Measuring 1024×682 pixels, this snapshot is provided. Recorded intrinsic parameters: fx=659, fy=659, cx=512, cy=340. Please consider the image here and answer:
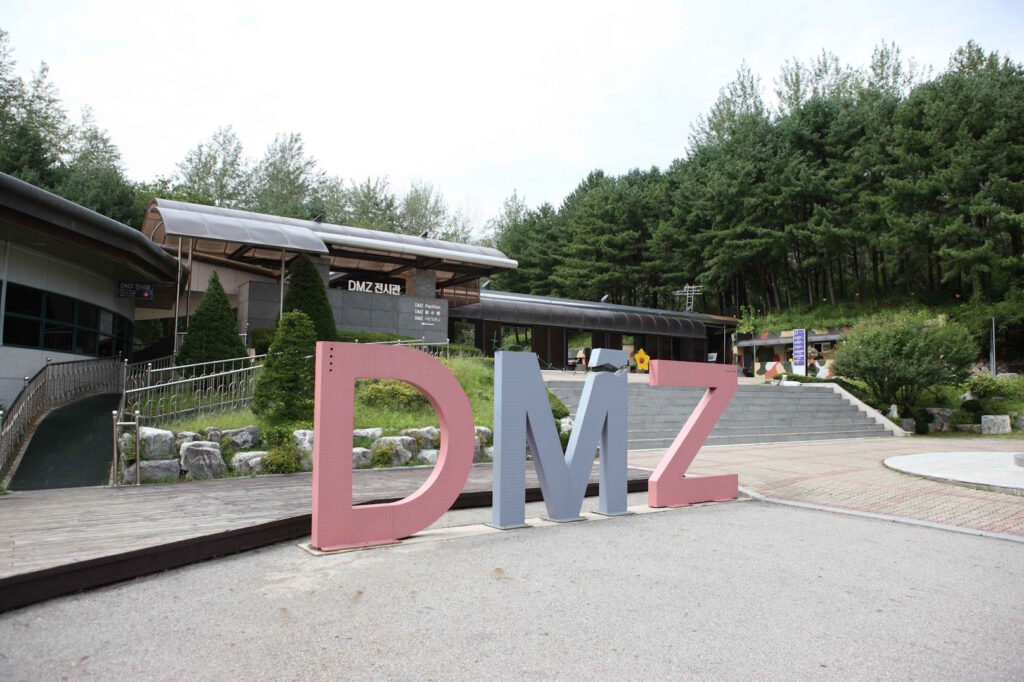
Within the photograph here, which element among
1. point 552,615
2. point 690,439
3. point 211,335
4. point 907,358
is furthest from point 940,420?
point 552,615

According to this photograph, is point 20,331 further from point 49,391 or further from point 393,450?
point 393,450

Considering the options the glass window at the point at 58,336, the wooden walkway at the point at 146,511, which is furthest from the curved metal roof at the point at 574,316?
the wooden walkway at the point at 146,511

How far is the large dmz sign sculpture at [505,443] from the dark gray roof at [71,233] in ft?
26.6

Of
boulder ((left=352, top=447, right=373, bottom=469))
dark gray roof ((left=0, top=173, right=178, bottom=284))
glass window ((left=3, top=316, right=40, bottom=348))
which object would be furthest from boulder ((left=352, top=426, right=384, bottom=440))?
glass window ((left=3, top=316, right=40, bottom=348))

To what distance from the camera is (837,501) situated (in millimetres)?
8609

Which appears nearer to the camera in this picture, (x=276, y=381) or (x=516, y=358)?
(x=516, y=358)

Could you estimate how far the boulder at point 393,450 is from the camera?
11073mm

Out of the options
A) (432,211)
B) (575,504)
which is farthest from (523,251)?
(575,504)

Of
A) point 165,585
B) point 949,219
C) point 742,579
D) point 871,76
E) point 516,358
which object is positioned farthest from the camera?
point 871,76

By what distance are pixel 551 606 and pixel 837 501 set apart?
5.91m

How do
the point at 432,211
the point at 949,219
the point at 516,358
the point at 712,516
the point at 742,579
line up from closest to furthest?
the point at 742,579 < the point at 516,358 < the point at 712,516 < the point at 949,219 < the point at 432,211

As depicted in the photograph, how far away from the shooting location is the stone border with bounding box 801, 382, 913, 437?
67.6ft

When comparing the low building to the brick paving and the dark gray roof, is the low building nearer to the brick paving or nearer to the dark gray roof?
the dark gray roof

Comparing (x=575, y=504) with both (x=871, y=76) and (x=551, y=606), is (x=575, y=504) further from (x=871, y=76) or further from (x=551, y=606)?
(x=871, y=76)
